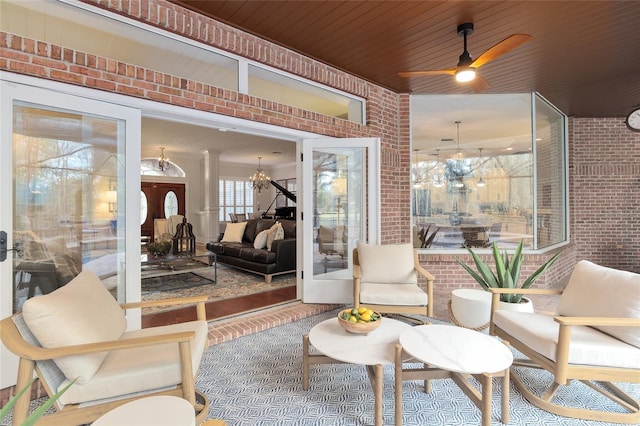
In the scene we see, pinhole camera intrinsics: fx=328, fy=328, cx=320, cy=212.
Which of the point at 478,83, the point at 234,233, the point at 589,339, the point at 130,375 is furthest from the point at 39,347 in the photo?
the point at 234,233

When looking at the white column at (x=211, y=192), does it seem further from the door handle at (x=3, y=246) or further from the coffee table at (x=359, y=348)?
the coffee table at (x=359, y=348)

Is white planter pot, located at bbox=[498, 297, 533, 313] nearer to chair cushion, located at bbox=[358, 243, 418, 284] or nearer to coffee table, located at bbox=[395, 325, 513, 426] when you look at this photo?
coffee table, located at bbox=[395, 325, 513, 426]

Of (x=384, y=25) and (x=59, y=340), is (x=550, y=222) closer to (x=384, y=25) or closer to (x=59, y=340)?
(x=384, y=25)

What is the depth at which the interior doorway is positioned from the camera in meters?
9.62

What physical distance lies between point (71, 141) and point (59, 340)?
1554 mm

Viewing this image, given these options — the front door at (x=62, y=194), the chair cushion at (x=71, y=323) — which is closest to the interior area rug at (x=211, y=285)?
the front door at (x=62, y=194)

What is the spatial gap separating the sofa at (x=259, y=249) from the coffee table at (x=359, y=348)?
8.80ft

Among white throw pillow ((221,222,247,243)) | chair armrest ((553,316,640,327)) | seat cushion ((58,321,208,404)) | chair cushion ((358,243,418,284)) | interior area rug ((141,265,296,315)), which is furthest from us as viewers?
white throw pillow ((221,222,247,243))

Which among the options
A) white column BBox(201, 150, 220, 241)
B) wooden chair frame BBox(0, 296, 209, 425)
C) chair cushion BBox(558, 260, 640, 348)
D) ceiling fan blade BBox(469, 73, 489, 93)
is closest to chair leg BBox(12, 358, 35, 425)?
wooden chair frame BBox(0, 296, 209, 425)

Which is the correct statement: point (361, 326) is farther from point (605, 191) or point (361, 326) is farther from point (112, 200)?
point (605, 191)

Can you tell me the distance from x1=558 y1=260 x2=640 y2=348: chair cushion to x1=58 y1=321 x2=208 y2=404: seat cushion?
246 centimetres

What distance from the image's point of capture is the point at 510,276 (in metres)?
2.89

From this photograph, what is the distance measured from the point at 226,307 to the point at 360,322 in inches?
82.8

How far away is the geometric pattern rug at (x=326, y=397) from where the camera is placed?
193cm
